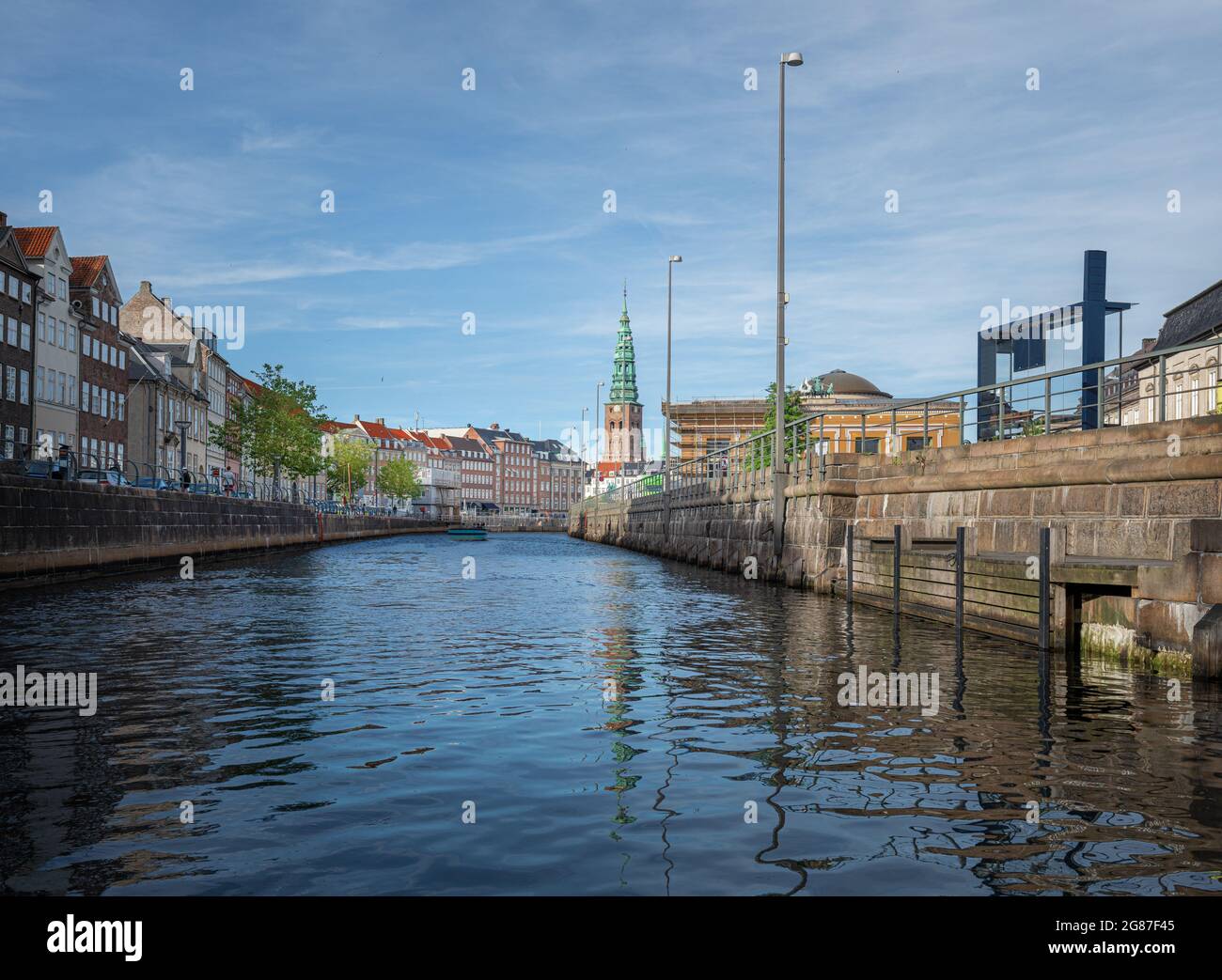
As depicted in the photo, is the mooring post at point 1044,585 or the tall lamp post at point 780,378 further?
the tall lamp post at point 780,378

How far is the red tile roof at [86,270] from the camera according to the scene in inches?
2660

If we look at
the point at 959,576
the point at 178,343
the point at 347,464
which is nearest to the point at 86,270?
the point at 178,343

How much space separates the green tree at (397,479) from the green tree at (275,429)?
281 feet

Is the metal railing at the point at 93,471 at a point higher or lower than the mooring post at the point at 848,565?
higher

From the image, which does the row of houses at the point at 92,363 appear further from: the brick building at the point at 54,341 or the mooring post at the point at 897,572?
the mooring post at the point at 897,572

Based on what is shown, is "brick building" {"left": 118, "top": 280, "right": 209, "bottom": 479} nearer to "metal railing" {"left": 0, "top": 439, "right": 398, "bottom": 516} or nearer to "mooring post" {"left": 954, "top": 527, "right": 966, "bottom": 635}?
"metal railing" {"left": 0, "top": 439, "right": 398, "bottom": 516}

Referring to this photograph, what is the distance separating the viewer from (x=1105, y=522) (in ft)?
50.5

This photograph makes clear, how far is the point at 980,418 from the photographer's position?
973 inches

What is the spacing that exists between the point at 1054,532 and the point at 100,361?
65.0 m

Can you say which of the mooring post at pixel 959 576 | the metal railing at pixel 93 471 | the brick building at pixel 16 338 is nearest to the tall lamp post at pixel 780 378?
the mooring post at pixel 959 576

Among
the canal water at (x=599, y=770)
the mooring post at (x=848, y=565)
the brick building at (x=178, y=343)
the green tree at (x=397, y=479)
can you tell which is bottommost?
the canal water at (x=599, y=770)

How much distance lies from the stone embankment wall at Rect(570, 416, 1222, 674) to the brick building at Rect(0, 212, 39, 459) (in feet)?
140

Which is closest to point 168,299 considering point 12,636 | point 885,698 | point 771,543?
point 771,543

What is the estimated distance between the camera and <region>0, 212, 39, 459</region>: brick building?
55062 mm
